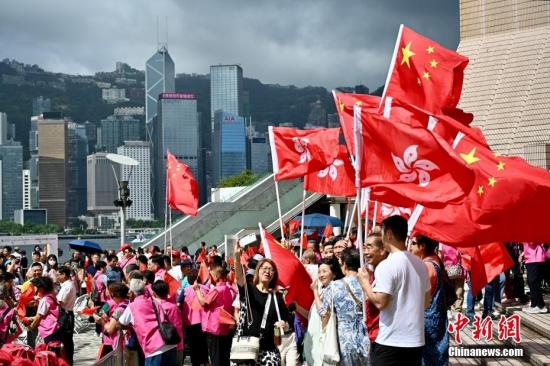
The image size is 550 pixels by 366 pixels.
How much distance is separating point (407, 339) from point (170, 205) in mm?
17082

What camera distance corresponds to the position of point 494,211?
8719 millimetres

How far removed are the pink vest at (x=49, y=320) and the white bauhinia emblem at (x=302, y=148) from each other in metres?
5.50

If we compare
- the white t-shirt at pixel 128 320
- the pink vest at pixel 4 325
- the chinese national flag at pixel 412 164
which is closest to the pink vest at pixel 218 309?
the white t-shirt at pixel 128 320

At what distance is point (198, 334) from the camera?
469 inches

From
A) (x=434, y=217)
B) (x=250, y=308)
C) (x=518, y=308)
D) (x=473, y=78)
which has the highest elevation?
(x=473, y=78)

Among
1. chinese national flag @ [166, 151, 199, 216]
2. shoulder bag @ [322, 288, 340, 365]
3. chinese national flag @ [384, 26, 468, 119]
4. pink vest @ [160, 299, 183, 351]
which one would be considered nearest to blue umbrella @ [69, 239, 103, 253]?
chinese national flag @ [166, 151, 199, 216]

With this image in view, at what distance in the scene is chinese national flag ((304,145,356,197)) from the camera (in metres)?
15.6

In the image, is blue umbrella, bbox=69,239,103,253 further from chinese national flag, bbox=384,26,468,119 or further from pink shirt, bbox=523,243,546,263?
chinese national flag, bbox=384,26,468,119

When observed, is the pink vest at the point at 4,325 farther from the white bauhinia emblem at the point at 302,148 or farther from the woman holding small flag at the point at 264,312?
the white bauhinia emblem at the point at 302,148

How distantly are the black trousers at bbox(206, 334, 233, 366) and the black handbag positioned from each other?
2.01 metres

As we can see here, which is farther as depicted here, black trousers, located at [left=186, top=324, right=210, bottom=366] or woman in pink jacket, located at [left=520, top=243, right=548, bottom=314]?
woman in pink jacket, located at [left=520, top=243, right=548, bottom=314]

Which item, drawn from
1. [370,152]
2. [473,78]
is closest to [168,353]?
[370,152]

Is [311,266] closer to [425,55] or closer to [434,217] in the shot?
[434,217]

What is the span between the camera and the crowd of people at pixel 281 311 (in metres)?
6.42
